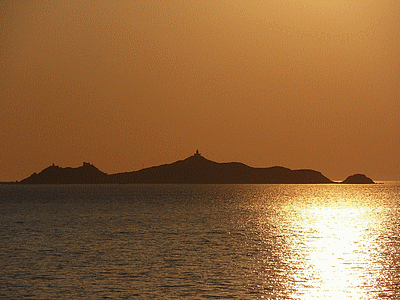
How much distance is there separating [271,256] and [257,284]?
1818 cm

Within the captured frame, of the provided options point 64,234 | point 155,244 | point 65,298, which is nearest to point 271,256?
point 155,244

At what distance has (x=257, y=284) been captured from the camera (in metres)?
49.9

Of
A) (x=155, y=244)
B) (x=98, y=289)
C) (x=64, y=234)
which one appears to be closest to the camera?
(x=98, y=289)

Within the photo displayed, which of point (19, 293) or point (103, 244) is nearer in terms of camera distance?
point (19, 293)

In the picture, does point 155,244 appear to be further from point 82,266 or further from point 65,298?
point 65,298

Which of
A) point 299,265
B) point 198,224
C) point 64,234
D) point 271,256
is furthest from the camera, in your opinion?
point 198,224

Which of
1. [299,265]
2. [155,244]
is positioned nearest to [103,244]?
[155,244]

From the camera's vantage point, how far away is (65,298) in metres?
44.4

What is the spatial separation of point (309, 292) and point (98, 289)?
640 inches

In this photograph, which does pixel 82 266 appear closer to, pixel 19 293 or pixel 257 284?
pixel 19 293

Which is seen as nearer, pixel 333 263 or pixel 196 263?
pixel 196 263

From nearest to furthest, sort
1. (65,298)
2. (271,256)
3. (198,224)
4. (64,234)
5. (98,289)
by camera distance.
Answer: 1. (65,298)
2. (98,289)
3. (271,256)
4. (64,234)
5. (198,224)

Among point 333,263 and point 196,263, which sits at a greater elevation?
point 196,263

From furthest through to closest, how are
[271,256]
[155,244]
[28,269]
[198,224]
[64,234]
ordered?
1. [198,224]
2. [64,234]
3. [155,244]
4. [271,256]
5. [28,269]
